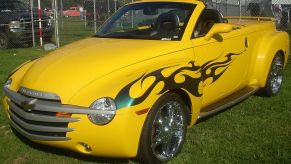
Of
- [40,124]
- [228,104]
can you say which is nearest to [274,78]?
[228,104]

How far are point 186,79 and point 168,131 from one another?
0.61 meters

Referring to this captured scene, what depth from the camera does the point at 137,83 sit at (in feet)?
14.2

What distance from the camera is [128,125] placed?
410 cm

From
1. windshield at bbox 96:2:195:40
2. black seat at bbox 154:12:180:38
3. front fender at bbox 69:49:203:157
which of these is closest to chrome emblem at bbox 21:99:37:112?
front fender at bbox 69:49:203:157

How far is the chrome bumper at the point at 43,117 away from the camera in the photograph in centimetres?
423

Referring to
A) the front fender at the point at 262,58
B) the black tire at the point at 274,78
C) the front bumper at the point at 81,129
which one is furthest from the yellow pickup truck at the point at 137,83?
the black tire at the point at 274,78

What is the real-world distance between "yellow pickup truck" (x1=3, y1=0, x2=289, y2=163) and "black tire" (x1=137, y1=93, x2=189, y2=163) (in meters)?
0.01

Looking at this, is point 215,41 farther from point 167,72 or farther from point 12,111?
point 12,111

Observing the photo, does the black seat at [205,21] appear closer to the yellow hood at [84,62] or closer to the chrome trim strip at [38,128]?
the yellow hood at [84,62]

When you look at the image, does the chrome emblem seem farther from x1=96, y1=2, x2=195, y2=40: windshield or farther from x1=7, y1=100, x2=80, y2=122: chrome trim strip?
x1=96, y1=2, x2=195, y2=40: windshield

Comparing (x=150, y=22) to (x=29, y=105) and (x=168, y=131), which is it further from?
(x=29, y=105)

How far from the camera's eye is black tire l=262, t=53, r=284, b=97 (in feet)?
23.6

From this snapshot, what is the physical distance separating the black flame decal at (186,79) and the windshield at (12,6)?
1272 centimetres

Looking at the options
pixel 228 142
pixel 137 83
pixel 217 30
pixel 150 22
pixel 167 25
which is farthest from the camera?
pixel 150 22
